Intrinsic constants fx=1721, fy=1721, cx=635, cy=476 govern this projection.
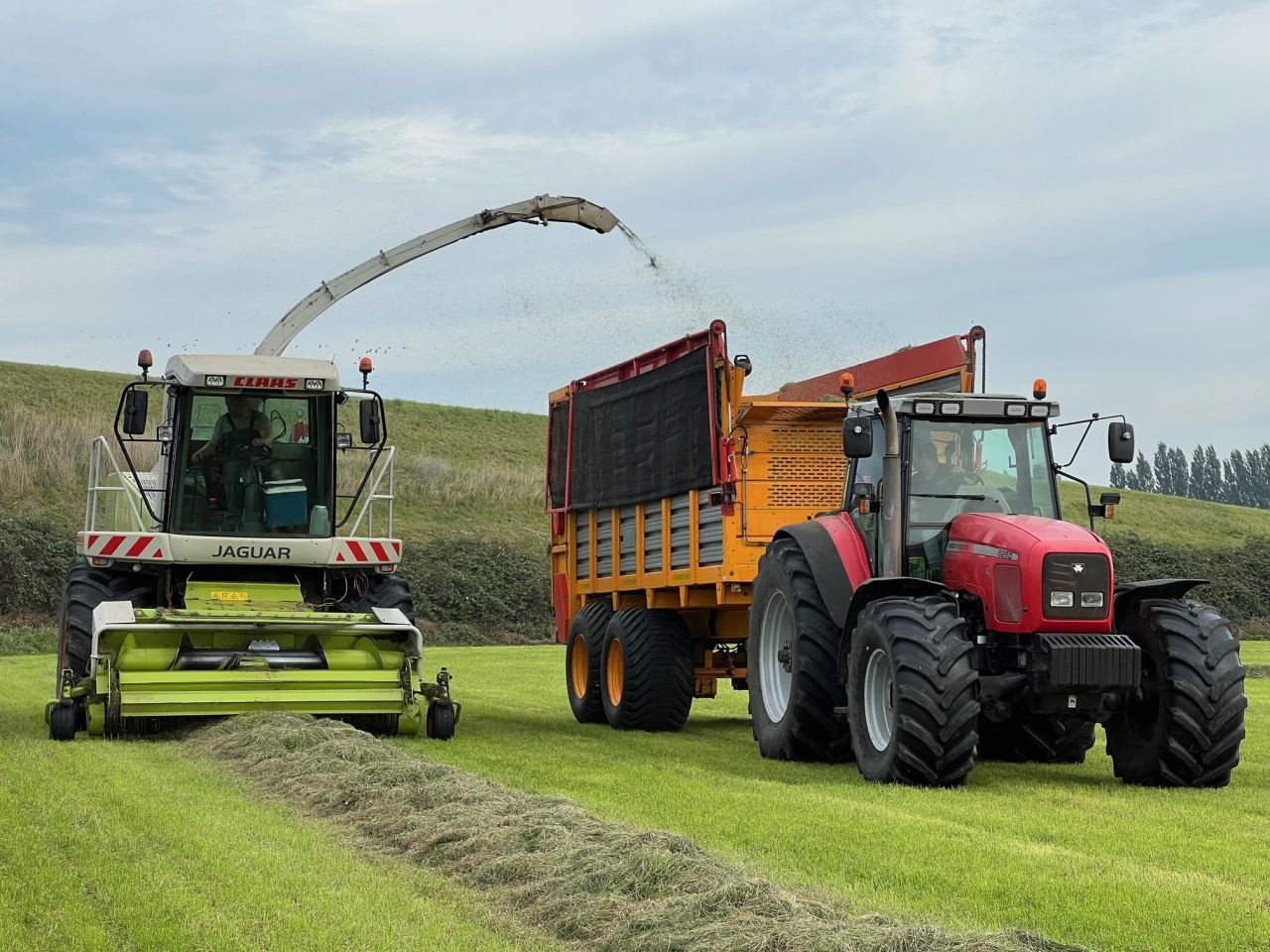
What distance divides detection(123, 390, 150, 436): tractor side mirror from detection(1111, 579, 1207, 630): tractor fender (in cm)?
754

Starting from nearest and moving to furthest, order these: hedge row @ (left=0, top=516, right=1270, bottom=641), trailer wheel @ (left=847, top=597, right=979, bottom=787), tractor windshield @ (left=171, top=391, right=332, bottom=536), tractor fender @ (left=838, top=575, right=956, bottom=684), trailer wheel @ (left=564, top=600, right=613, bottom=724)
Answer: trailer wheel @ (left=847, top=597, right=979, bottom=787) → tractor fender @ (left=838, top=575, right=956, bottom=684) → tractor windshield @ (left=171, top=391, right=332, bottom=536) → trailer wheel @ (left=564, top=600, right=613, bottom=724) → hedge row @ (left=0, top=516, right=1270, bottom=641)

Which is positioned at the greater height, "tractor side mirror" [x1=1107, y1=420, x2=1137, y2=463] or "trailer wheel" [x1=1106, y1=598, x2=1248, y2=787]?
"tractor side mirror" [x1=1107, y1=420, x2=1137, y2=463]

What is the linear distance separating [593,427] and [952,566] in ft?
20.3

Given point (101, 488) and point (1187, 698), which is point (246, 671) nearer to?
point (101, 488)

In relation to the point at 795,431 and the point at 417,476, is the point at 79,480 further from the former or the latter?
the point at 795,431

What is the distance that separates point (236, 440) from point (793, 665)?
221 inches

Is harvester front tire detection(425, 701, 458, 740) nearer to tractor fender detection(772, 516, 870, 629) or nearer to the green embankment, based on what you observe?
tractor fender detection(772, 516, 870, 629)

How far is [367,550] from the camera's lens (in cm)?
1485

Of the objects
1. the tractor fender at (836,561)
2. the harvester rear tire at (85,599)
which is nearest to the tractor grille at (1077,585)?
the tractor fender at (836,561)

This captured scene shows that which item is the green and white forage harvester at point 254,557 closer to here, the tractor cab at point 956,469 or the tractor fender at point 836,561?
the tractor fender at point 836,561

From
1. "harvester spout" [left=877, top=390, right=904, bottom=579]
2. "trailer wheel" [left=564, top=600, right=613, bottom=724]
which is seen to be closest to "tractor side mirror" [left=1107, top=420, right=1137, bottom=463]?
"harvester spout" [left=877, top=390, right=904, bottom=579]

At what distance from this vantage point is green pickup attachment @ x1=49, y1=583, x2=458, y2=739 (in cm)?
1258

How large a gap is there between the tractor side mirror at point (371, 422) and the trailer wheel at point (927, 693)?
5457 mm

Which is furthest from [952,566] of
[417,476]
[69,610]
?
[417,476]
